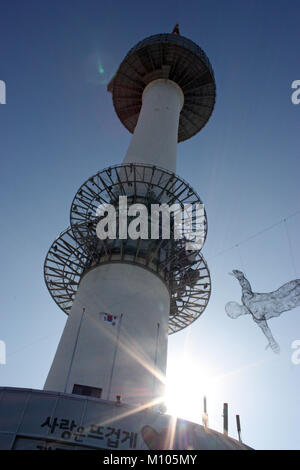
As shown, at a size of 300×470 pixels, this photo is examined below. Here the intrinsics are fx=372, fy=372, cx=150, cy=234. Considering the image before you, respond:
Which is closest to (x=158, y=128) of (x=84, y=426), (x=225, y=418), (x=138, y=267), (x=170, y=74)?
(x=170, y=74)

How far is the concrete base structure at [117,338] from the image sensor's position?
21.7 m

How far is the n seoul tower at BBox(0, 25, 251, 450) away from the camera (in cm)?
1650

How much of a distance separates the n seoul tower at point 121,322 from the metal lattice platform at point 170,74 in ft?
3.58

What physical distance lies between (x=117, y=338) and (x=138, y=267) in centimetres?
589

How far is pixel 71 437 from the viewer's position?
15906 millimetres

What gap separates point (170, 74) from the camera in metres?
43.7

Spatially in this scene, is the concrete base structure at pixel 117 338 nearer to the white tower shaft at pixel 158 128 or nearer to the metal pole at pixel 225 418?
the metal pole at pixel 225 418

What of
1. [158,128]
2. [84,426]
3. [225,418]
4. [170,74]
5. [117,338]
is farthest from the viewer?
[170,74]

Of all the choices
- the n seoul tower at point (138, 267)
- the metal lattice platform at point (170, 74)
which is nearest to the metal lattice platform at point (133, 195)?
the n seoul tower at point (138, 267)

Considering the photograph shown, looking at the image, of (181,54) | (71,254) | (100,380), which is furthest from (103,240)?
(181,54)

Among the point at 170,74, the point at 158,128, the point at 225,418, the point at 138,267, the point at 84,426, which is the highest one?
the point at 170,74

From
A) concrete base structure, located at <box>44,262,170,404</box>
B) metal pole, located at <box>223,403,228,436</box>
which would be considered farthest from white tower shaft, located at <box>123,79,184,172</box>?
metal pole, located at <box>223,403,228,436</box>

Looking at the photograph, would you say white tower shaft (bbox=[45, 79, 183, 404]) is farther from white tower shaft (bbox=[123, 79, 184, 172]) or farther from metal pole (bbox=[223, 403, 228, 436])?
white tower shaft (bbox=[123, 79, 184, 172])

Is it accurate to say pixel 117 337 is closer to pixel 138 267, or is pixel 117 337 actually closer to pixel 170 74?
pixel 138 267
